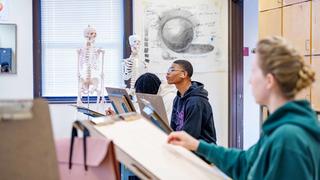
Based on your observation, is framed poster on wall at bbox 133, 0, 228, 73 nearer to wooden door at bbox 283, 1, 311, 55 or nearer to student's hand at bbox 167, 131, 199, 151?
wooden door at bbox 283, 1, 311, 55

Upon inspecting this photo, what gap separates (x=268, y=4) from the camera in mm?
3918

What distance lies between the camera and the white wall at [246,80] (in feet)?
17.9

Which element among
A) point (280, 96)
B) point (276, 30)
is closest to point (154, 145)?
point (280, 96)

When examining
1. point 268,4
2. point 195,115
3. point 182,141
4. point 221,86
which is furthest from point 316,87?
point 182,141

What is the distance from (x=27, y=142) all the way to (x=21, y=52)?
396 cm

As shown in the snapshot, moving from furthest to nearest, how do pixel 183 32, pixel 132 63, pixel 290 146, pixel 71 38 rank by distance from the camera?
pixel 183 32 < pixel 71 38 < pixel 132 63 < pixel 290 146

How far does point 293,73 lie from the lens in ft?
3.90

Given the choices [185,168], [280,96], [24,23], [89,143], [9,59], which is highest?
[24,23]

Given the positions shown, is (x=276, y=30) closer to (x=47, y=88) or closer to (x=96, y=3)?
(x=96, y=3)

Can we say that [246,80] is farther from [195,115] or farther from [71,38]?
[195,115]

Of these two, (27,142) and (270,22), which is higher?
(270,22)

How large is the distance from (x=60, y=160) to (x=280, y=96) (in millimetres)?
665

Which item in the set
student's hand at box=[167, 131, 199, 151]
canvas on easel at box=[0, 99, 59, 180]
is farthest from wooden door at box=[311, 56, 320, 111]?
canvas on easel at box=[0, 99, 59, 180]

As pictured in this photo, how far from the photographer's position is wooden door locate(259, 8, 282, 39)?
3.79m
